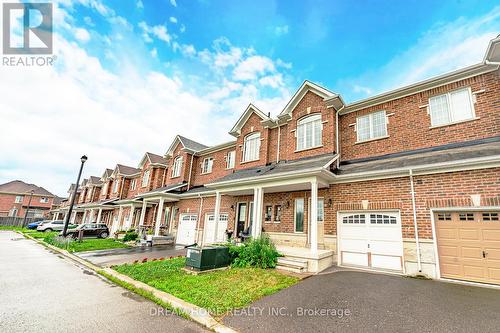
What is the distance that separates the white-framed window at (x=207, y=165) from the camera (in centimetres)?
1918

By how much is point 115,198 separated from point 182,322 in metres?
30.5

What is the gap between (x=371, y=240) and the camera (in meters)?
8.83

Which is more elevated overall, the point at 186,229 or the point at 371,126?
the point at 371,126

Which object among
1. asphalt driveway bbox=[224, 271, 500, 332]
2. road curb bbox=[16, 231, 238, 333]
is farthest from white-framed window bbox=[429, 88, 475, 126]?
road curb bbox=[16, 231, 238, 333]

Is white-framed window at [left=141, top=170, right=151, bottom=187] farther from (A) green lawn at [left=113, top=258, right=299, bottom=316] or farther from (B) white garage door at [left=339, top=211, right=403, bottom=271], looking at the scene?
(B) white garage door at [left=339, top=211, right=403, bottom=271]

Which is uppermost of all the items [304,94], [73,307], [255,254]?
[304,94]

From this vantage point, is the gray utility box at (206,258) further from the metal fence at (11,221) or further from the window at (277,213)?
the metal fence at (11,221)

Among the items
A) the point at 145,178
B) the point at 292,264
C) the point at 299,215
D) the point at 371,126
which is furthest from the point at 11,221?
the point at 371,126

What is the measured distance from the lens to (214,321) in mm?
4215

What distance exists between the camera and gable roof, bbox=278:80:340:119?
38.7ft

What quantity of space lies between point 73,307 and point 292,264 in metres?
6.51

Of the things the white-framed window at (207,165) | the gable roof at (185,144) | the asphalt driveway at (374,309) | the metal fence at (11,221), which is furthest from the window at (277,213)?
the metal fence at (11,221)

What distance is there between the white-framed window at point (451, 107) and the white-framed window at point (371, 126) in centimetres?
184

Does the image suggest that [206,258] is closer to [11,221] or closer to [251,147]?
[251,147]
